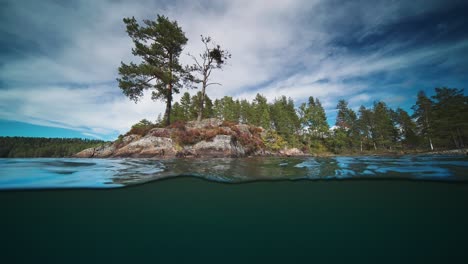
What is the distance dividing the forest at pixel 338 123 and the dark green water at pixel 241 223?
89.9 feet

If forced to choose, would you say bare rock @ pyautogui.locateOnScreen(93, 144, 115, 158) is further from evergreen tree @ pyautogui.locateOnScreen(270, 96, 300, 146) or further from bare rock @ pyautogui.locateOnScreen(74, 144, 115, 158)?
evergreen tree @ pyautogui.locateOnScreen(270, 96, 300, 146)

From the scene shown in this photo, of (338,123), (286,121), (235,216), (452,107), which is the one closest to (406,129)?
(338,123)

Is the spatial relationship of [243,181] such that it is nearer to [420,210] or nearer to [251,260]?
[251,260]

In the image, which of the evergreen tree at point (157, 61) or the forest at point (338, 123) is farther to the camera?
the forest at point (338, 123)

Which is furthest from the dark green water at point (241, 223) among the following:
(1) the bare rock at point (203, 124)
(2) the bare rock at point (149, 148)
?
(1) the bare rock at point (203, 124)

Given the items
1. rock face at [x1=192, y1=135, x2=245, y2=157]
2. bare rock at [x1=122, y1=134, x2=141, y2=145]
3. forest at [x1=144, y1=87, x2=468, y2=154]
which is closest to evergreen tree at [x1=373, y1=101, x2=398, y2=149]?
forest at [x1=144, y1=87, x2=468, y2=154]

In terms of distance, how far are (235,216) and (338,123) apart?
58429mm

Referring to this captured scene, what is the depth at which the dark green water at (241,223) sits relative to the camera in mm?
4426

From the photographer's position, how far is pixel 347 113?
51469 millimetres

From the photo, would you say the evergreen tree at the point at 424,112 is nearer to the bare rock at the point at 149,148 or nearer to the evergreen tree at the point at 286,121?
the evergreen tree at the point at 286,121

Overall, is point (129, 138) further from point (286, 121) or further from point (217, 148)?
point (286, 121)

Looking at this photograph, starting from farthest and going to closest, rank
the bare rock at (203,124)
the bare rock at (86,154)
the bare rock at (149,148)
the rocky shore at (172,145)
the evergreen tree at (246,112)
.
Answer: the evergreen tree at (246,112), the bare rock at (203,124), the bare rock at (86,154), the rocky shore at (172,145), the bare rock at (149,148)

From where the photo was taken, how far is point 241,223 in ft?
20.4

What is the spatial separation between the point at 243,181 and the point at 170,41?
21.7 metres
